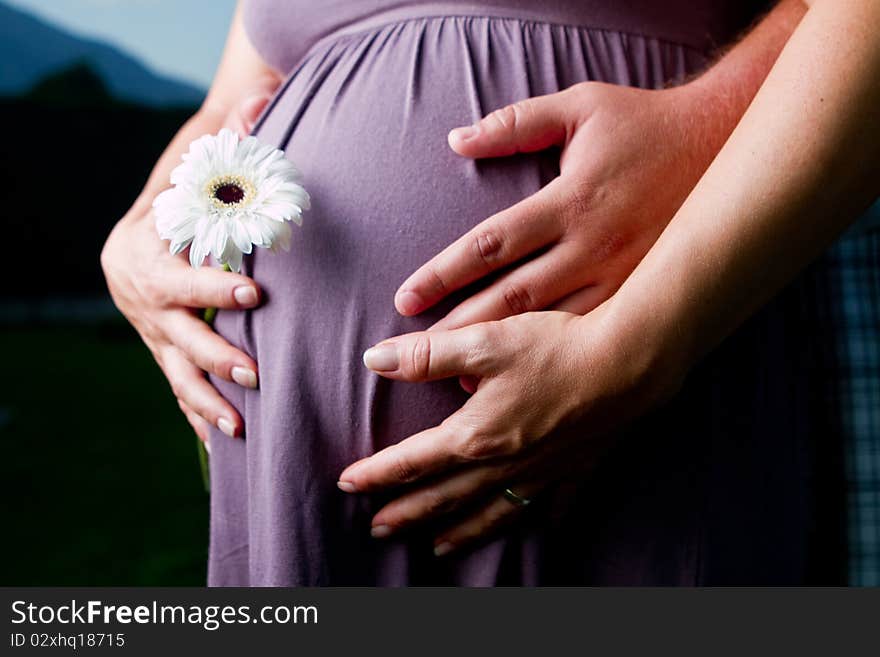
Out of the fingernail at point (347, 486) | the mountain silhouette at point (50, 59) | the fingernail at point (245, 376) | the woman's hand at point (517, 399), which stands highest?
the mountain silhouette at point (50, 59)

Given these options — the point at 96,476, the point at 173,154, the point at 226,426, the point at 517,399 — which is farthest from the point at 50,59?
the point at 517,399

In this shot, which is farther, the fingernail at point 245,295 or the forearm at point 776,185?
the fingernail at point 245,295

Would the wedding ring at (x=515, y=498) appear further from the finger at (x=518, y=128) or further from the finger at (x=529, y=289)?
the finger at (x=518, y=128)

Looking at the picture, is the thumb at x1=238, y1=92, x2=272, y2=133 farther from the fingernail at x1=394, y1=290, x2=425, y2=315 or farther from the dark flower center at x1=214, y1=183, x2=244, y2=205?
the fingernail at x1=394, y1=290, x2=425, y2=315

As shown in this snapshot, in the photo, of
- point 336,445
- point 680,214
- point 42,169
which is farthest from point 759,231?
point 42,169

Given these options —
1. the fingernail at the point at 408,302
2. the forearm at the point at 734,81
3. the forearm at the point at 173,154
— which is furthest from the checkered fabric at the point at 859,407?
the forearm at the point at 173,154

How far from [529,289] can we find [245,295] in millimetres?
263

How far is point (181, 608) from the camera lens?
0.76m

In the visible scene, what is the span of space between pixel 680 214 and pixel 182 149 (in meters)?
0.63

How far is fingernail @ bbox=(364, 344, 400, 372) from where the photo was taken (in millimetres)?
663

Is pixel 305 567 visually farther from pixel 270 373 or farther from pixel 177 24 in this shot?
pixel 177 24

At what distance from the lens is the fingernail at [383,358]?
663 millimetres

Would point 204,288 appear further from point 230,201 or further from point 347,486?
point 347,486

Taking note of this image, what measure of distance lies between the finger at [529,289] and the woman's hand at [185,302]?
0.67 ft
